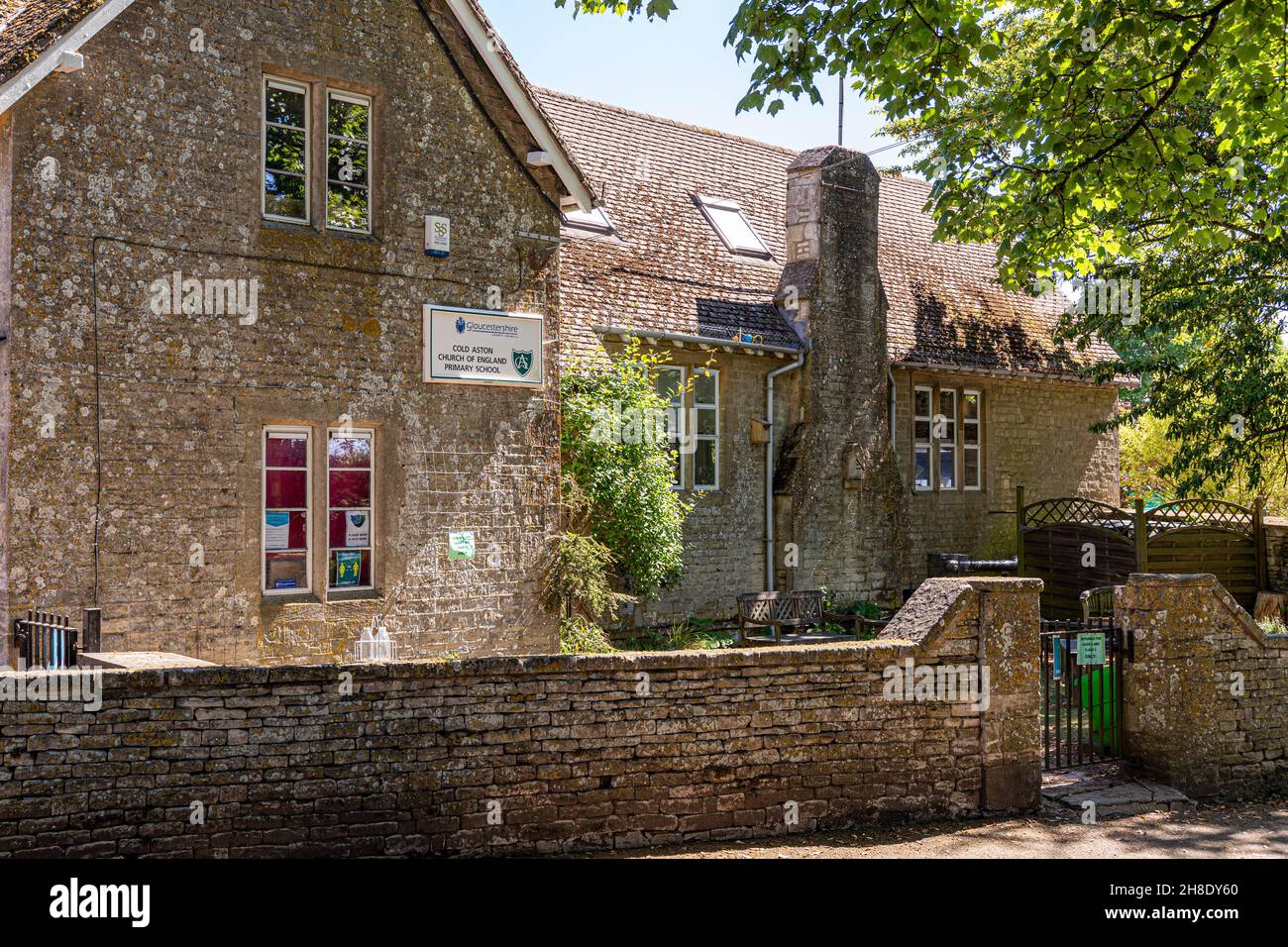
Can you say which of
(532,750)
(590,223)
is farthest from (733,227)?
(532,750)

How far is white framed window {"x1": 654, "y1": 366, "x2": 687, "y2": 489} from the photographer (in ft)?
55.8

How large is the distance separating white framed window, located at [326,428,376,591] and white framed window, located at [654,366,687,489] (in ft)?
19.3

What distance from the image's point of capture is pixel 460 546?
41.3 ft

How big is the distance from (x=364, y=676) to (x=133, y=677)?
4.26ft

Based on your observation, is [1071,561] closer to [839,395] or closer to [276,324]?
[839,395]

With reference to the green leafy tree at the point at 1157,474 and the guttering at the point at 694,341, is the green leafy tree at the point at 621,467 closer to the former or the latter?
the guttering at the point at 694,341

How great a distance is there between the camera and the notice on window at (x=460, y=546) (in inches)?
492

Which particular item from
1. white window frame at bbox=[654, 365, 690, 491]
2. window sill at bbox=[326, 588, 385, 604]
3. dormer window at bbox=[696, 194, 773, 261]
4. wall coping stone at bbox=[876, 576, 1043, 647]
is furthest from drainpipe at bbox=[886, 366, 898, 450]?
wall coping stone at bbox=[876, 576, 1043, 647]

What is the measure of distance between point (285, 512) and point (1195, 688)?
28.4 feet

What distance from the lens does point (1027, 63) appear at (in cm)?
1742

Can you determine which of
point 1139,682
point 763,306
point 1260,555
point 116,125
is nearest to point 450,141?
point 116,125

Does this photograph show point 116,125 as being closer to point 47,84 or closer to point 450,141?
point 47,84

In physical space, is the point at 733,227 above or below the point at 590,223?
above

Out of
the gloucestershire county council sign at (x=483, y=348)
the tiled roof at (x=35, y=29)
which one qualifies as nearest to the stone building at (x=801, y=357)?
the gloucestershire county council sign at (x=483, y=348)
